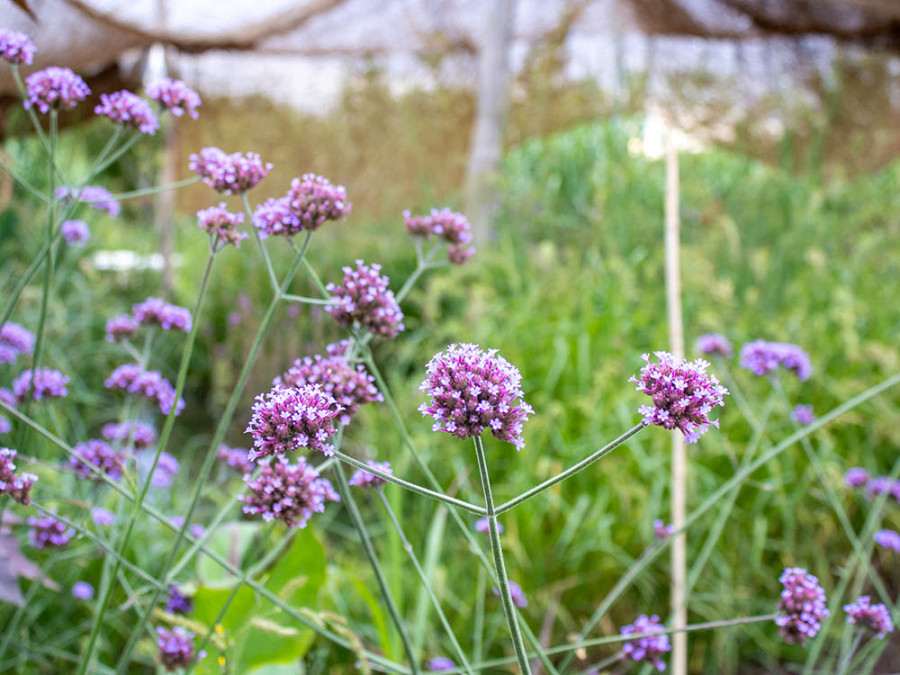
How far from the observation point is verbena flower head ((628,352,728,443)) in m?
0.58

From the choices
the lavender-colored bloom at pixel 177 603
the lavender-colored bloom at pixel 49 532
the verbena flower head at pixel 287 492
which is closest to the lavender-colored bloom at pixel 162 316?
the lavender-colored bloom at pixel 49 532

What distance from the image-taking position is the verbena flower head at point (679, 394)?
1.91 ft

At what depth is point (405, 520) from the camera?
262cm

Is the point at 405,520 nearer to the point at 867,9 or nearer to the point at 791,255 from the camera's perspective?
the point at 791,255

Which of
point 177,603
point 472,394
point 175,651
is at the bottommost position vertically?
point 177,603

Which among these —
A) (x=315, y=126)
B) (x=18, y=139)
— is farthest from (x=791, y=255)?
(x=18, y=139)

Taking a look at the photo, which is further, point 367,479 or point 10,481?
point 367,479

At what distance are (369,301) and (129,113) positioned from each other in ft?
1.38

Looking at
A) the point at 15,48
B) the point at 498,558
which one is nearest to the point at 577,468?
the point at 498,558

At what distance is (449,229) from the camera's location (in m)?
1.15

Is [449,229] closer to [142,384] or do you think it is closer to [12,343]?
[142,384]

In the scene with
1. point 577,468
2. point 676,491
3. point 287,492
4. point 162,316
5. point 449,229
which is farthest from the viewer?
point 676,491

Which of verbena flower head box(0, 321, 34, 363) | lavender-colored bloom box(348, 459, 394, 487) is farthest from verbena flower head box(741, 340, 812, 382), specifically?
verbena flower head box(0, 321, 34, 363)

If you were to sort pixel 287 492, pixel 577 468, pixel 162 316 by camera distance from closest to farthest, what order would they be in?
pixel 577 468 < pixel 287 492 < pixel 162 316
